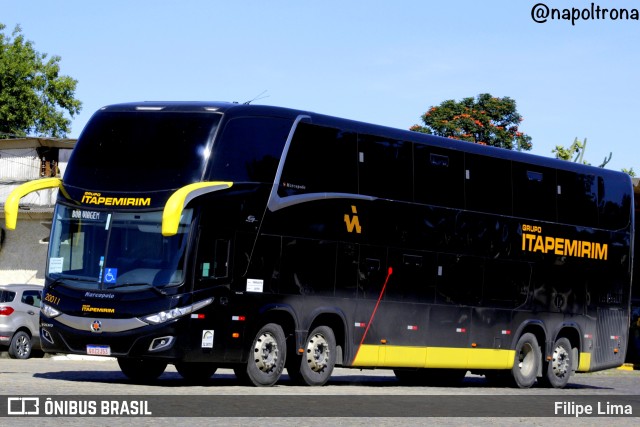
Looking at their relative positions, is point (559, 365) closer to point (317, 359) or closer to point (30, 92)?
point (317, 359)

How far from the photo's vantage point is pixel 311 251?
70.4 feet

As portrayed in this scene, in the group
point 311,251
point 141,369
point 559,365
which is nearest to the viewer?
point 311,251

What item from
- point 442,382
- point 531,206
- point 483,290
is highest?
point 531,206

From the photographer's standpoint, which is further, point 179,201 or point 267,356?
point 267,356

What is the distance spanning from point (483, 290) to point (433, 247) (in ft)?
5.83

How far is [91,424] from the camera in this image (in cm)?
1324

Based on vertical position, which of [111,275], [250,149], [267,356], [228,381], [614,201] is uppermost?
[614,201]

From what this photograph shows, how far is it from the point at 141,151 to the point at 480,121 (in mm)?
48073

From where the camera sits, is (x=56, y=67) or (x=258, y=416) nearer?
(x=258, y=416)

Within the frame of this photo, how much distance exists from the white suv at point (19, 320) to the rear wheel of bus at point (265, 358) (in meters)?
11.3

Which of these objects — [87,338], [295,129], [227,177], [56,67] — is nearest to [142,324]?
[87,338]

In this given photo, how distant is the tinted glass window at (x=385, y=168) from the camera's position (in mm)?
22453

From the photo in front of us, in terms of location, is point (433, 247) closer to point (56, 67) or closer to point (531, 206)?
point (531, 206)

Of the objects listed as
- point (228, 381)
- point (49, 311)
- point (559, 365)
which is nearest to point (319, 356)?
point (228, 381)
